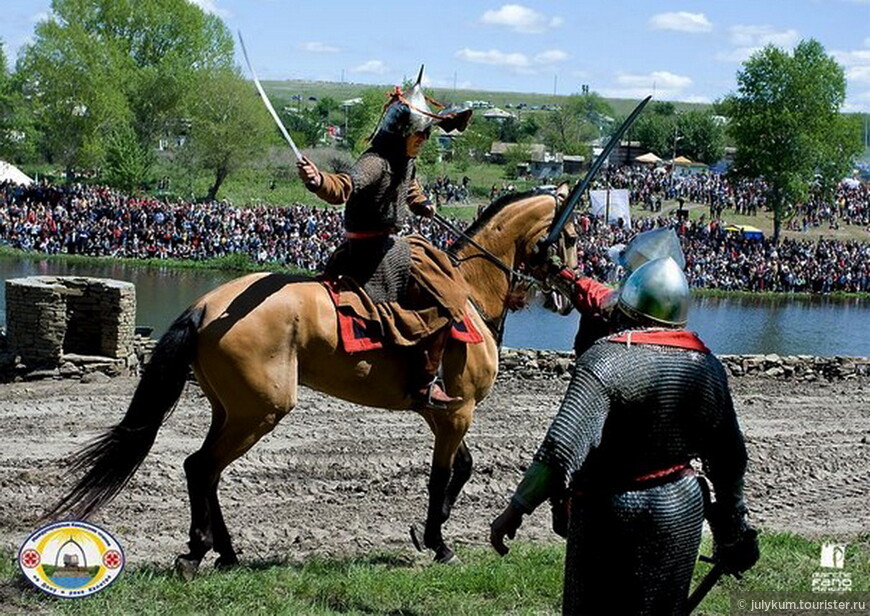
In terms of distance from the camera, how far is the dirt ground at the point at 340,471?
870 centimetres

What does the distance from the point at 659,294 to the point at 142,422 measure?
3.97 metres

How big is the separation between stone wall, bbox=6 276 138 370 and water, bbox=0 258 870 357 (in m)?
6.90

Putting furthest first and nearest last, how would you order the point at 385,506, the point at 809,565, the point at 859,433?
the point at 859,433 < the point at 385,506 < the point at 809,565

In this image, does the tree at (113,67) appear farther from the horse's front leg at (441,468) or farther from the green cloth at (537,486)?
the green cloth at (537,486)

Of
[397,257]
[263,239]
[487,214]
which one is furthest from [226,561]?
[263,239]

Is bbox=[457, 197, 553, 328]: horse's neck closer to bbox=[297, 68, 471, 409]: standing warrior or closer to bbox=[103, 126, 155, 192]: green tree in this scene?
bbox=[297, 68, 471, 409]: standing warrior

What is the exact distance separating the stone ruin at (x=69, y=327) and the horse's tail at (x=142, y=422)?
23.7 feet

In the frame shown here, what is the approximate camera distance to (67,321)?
14523 millimetres

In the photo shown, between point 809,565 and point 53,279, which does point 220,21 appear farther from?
point 809,565

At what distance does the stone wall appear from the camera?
46.5 ft

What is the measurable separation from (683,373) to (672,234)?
292 centimetres

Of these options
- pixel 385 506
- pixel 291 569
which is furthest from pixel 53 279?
pixel 291 569

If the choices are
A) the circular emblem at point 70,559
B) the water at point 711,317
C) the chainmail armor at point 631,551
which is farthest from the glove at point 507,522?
the water at point 711,317

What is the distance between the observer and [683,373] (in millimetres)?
4508
